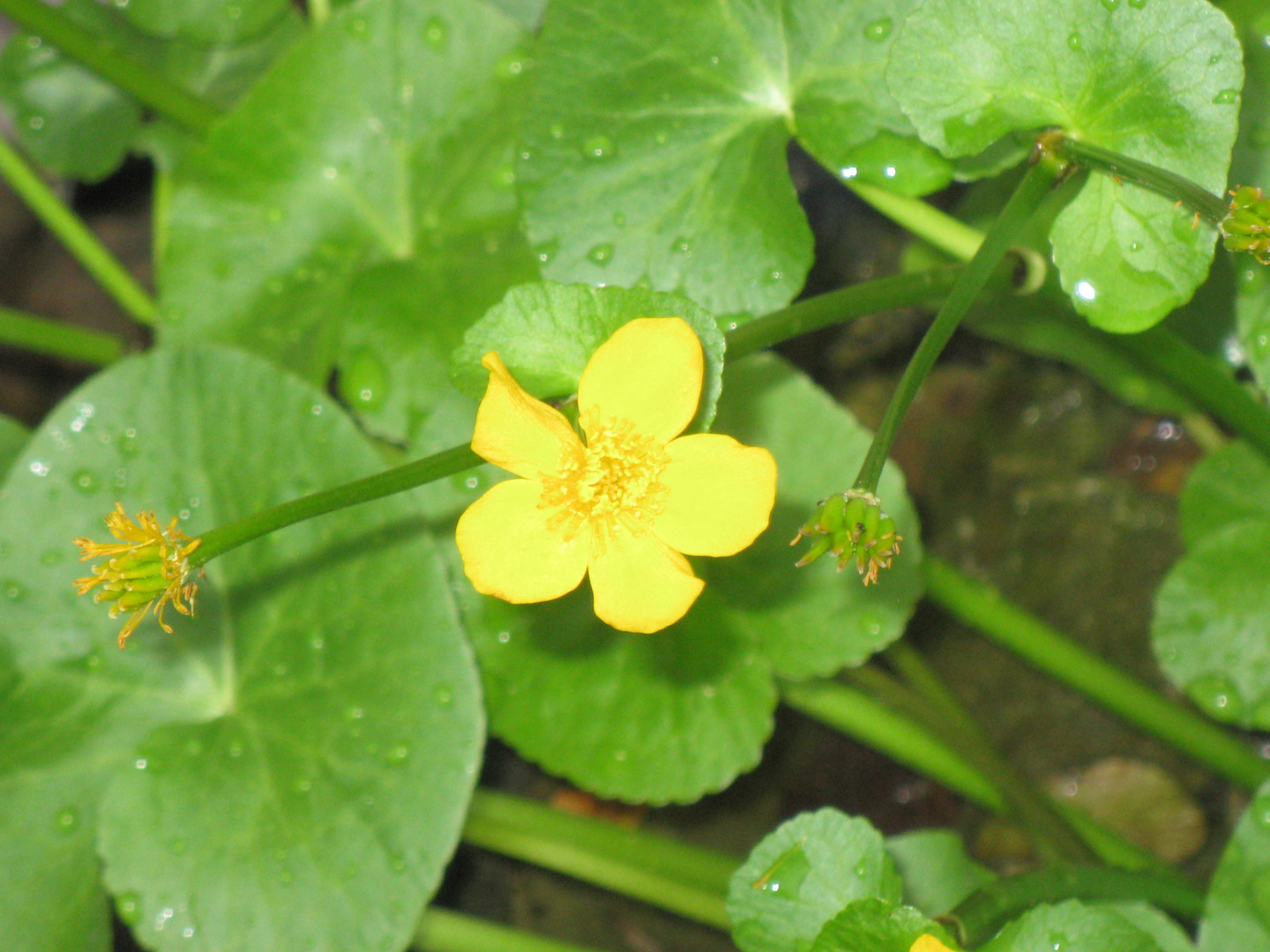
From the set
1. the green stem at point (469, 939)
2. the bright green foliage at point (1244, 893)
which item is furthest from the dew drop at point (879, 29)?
the green stem at point (469, 939)

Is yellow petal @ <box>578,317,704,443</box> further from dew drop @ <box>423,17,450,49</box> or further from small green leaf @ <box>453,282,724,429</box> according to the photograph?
dew drop @ <box>423,17,450,49</box>

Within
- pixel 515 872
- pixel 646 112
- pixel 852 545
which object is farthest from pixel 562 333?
pixel 515 872

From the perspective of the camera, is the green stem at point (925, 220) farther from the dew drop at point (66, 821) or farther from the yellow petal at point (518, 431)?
the dew drop at point (66, 821)

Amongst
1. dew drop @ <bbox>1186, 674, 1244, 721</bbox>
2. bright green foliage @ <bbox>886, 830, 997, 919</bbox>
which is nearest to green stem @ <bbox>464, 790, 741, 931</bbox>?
bright green foliage @ <bbox>886, 830, 997, 919</bbox>

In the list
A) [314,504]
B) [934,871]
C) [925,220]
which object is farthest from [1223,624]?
[314,504]

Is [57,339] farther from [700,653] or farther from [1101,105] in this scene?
[1101,105]

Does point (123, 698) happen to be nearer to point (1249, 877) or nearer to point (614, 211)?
point (614, 211)
